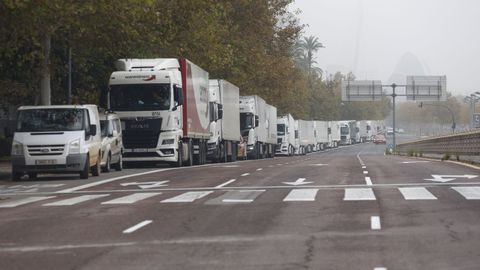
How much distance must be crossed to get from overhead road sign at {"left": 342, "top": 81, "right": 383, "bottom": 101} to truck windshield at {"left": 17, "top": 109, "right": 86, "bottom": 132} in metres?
69.5

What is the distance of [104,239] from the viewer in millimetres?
10984

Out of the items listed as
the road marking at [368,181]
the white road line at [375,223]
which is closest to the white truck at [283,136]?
the road marking at [368,181]

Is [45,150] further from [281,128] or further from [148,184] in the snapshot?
[281,128]

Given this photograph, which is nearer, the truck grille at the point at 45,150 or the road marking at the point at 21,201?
the road marking at the point at 21,201

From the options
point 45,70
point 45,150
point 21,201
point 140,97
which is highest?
point 45,70

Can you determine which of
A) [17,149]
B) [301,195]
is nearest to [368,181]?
[301,195]

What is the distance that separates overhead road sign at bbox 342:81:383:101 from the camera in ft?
303

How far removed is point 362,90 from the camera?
307 ft

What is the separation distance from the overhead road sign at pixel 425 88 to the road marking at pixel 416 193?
73.3 metres

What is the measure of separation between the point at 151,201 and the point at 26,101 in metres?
26.0

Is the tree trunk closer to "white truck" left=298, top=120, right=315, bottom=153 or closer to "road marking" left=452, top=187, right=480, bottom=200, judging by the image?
"road marking" left=452, top=187, right=480, bottom=200

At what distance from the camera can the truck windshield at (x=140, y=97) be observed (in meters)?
31.5

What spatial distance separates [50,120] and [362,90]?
236ft

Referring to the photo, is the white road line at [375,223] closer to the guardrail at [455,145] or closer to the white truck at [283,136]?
the guardrail at [455,145]
